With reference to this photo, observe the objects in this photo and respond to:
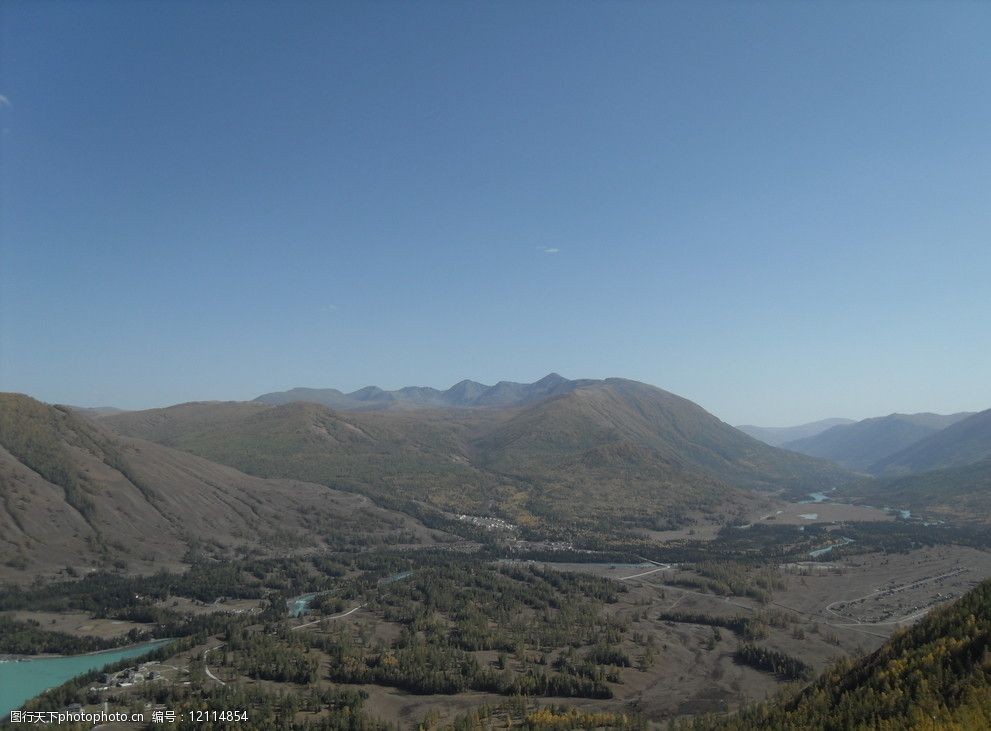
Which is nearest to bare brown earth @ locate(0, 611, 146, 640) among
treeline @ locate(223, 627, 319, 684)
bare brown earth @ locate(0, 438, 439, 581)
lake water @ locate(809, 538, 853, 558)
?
bare brown earth @ locate(0, 438, 439, 581)

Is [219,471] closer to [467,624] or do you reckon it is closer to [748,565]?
[467,624]

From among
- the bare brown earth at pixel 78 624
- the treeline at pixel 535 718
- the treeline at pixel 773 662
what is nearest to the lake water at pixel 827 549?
the treeline at pixel 773 662

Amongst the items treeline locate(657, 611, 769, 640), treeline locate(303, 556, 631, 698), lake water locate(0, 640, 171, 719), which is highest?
lake water locate(0, 640, 171, 719)

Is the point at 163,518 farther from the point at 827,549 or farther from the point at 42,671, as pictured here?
the point at 827,549

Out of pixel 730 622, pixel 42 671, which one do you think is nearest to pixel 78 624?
pixel 42 671

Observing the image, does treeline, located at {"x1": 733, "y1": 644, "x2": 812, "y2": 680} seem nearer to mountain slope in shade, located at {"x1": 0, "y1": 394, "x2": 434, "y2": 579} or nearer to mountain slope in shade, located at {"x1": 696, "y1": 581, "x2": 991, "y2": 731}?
mountain slope in shade, located at {"x1": 696, "y1": 581, "x2": 991, "y2": 731}

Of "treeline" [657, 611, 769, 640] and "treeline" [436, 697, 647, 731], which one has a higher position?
"treeline" [436, 697, 647, 731]

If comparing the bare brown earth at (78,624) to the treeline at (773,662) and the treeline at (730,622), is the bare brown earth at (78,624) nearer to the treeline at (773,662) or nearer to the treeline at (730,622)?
the treeline at (730,622)
